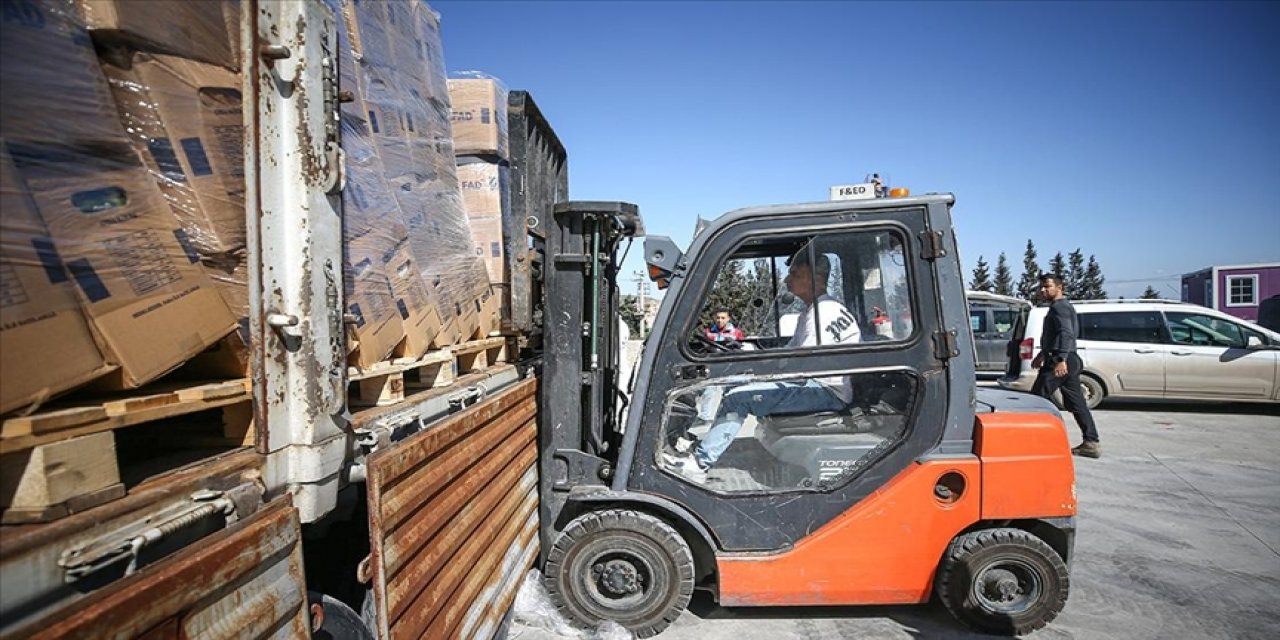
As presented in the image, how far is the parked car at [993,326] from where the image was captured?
12.5 meters

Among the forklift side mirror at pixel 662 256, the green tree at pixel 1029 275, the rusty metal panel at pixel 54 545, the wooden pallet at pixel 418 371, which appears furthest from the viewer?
the green tree at pixel 1029 275

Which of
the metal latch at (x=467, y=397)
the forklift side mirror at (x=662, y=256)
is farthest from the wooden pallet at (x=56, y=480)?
the forklift side mirror at (x=662, y=256)

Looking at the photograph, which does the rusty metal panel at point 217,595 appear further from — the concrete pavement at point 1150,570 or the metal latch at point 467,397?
the concrete pavement at point 1150,570

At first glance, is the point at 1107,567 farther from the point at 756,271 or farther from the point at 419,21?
the point at 419,21

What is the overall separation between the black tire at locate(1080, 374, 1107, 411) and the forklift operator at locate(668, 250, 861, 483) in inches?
359

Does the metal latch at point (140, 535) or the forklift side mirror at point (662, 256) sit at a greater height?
the forklift side mirror at point (662, 256)

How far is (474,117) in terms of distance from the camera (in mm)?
3496

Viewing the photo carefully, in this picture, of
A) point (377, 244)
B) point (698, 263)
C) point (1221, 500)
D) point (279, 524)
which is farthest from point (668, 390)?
point (1221, 500)

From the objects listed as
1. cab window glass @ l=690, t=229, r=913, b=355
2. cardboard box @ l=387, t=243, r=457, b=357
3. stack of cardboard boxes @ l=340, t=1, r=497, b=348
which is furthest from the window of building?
cardboard box @ l=387, t=243, r=457, b=357

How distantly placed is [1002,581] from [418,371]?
2983 mm

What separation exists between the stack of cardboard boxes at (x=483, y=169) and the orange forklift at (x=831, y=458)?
0.91 meters

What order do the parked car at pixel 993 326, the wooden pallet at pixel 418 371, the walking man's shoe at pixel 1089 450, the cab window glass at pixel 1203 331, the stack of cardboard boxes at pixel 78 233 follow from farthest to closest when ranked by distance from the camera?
the parked car at pixel 993 326, the cab window glass at pixel 1203 331, the walking man's shoe at pixel 1089 450, the wooden pallet at pixel 418 371, the stack of cardboard boxes at pixel 78 233

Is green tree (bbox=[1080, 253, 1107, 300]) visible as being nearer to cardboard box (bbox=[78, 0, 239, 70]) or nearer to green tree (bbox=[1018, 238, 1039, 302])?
green tree (bbox=[1018, 238, 1039, 302])

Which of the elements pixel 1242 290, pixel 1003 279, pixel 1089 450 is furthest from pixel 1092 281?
pixel 1089 450
